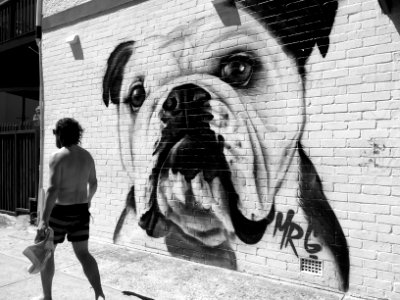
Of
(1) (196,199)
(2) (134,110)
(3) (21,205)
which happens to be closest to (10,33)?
(3) (21,205)

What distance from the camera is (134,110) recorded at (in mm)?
5383

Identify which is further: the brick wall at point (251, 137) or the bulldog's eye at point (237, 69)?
the bulldog's eye at point (237, 69)

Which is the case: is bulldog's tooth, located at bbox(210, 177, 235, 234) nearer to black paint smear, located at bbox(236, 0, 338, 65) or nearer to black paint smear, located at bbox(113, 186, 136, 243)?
black paint smear, located at bbox(113, 186, 136, 243)

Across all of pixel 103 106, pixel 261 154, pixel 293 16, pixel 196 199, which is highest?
pixel 293 16

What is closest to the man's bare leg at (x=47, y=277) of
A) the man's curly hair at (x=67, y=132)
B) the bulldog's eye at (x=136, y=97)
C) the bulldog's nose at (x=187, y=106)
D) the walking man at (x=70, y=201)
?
the walking man at (x=70, y=201)

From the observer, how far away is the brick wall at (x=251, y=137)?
11.3 ft

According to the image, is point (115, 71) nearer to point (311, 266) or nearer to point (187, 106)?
point (187, 106)

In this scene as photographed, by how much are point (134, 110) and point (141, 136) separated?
408mm

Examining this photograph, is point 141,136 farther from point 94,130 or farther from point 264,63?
point 264,63

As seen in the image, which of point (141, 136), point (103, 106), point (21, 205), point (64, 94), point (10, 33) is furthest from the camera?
point (10, 33)

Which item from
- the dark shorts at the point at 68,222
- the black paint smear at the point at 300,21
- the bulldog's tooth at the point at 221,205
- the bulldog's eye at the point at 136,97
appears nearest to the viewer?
the dark shorts at the point at 68,222

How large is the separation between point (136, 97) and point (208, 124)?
4.44 feet

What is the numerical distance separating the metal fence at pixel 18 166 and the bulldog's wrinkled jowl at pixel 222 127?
100 inches

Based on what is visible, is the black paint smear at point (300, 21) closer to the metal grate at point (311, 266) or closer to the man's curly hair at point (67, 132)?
the metal grate at point (311, 266)
